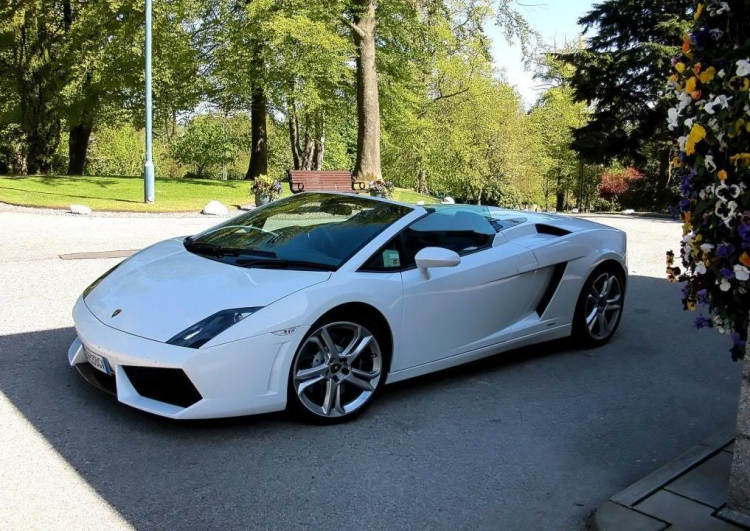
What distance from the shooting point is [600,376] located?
498cm

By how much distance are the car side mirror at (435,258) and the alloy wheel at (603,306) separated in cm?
181

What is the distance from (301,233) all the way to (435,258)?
95 centimetres

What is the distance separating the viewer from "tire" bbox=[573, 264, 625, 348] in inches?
213

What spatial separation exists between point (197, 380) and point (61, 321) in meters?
2.81

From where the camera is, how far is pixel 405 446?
3.64 m

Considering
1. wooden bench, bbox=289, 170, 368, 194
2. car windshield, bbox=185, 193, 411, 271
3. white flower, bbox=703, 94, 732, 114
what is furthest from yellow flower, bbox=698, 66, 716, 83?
wooden bench, bbox=289, 170, 368, 194

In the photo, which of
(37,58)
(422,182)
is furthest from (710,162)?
(422,182)

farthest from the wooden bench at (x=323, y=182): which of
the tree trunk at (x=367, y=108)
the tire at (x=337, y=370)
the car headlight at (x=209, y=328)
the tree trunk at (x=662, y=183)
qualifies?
the tree trunk at (x=662, y=183)

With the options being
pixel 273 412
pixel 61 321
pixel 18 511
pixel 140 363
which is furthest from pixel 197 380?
pixel 61 321

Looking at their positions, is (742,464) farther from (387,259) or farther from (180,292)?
(180,292)

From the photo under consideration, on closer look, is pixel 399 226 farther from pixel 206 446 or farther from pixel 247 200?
pixel 247 200

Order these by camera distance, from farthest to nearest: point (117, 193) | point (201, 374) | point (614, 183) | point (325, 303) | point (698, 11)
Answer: point (614, 183) → point (117, 193) → point (325, 303) → point (201, 374) → point (698, 11)

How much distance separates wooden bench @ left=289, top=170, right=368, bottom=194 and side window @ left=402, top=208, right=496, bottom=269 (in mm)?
11653

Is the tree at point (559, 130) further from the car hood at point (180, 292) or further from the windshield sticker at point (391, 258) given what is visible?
the car hood at point (180, 292)
